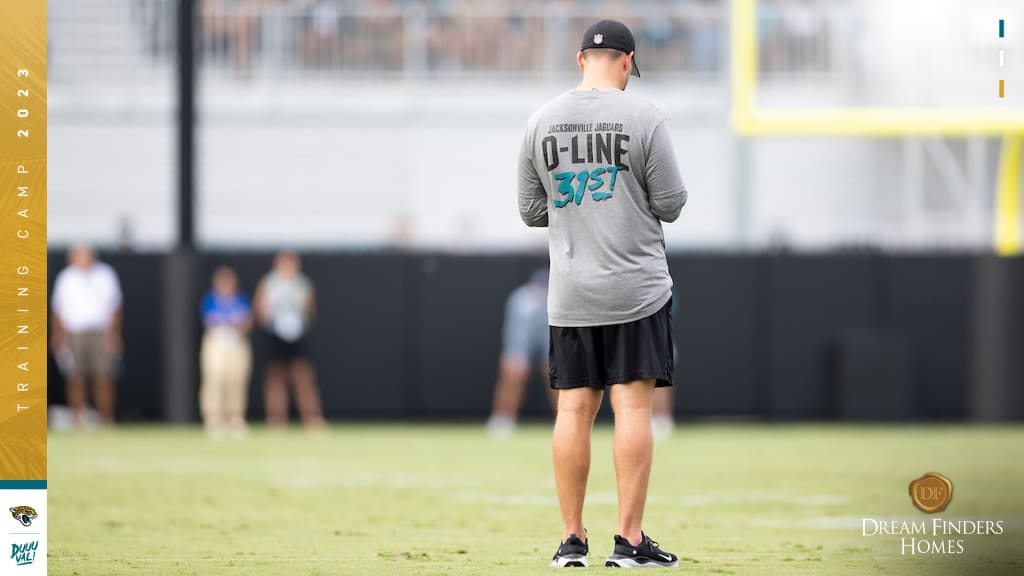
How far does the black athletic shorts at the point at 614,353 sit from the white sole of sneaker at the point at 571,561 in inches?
25.8

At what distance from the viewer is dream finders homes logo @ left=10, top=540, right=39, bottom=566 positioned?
5.61 meters

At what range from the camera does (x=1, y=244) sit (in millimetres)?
5629

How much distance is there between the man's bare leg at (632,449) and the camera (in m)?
6.52

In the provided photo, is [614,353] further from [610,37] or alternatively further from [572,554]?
[610,37]

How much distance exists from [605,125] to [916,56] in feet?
34.0

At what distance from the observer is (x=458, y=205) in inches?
1030

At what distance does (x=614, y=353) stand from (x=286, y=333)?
12.6 m

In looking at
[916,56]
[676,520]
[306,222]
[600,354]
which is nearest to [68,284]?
[306,222]

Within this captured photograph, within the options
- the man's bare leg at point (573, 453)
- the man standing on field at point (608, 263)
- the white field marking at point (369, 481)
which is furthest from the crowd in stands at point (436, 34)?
the man's bare leg at point (573, 453)

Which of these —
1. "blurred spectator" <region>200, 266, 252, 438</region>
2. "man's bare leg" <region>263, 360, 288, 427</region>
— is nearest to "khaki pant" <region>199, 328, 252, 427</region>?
"blurred spectator" <region>200, 266, 252, 438</region>

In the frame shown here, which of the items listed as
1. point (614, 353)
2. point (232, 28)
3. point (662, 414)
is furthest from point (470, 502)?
point (232, 28)

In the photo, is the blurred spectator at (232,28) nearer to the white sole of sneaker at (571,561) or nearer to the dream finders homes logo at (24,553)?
the white sole of sneaker at (571,561)

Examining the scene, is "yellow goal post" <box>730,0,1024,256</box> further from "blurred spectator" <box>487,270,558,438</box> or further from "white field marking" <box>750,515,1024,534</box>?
"white field marking" <box>750,515,1024,534</box>

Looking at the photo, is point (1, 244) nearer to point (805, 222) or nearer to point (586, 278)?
point (586, 278)
